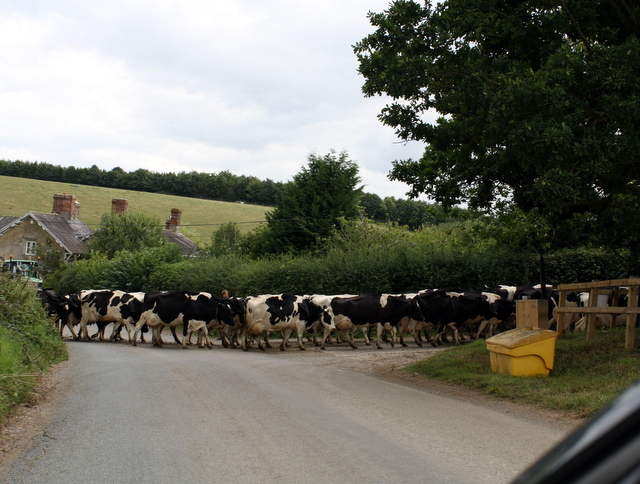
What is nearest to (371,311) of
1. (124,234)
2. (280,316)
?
(280,316)

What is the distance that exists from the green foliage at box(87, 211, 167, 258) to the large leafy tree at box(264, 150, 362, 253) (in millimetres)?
19876

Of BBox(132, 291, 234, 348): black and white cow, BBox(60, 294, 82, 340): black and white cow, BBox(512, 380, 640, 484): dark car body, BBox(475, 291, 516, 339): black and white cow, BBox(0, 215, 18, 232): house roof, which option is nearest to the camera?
BBox(512, 380, 640, 484): dark car body

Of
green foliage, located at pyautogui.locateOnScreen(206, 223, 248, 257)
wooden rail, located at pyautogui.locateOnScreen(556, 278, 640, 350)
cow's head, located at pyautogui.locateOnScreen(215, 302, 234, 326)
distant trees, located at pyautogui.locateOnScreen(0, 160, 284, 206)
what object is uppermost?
distant trees, located at pyautogui.locateOnScreen(0, 160, 284, 206)

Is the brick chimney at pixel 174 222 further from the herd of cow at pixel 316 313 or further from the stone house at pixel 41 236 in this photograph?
the herd of cow at pixel 316 313

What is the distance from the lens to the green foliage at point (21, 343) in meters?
9.03

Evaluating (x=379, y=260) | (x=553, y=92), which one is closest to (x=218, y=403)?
(x=553, y=92)

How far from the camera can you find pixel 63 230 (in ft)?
212

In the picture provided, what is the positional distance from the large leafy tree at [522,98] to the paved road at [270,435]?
4.64 m

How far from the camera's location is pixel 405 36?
13.4 meters

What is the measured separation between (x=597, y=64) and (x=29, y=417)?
34.8 feet

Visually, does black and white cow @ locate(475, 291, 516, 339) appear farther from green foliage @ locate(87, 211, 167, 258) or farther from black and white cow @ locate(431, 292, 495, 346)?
green foliage @ locate(87, 211, 167, 258)

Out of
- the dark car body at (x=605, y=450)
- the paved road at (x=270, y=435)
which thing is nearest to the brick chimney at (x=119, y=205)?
the paved road at (x=270, y=435)

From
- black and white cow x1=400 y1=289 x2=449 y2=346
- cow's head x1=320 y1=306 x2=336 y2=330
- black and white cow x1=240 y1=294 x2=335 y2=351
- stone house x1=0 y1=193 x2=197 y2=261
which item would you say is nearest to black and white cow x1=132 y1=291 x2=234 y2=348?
black and white cow x1=240 y1=294 x2=335 y2=351

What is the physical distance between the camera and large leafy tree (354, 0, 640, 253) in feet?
34.4
